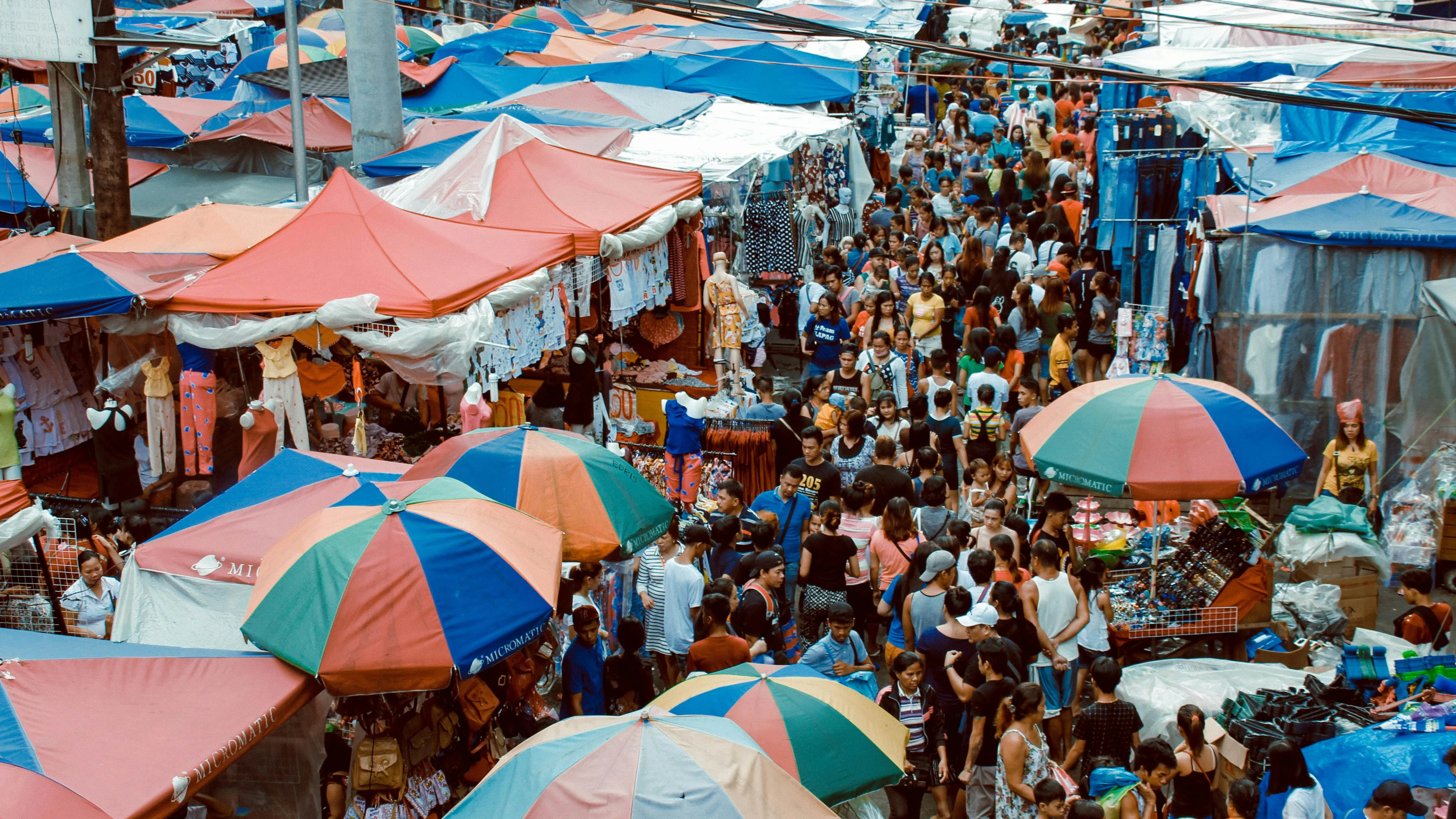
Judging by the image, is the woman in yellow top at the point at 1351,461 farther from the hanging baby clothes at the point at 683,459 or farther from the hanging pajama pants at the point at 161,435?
the hanging pajama pants at the point at 161,435

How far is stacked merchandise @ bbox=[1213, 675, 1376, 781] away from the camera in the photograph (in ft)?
19.9

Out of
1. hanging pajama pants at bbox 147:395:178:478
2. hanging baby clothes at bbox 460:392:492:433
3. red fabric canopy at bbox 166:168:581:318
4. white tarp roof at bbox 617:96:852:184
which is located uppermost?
white tarp roof at bbox 617:96:852:184

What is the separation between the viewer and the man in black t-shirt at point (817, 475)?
8703mm

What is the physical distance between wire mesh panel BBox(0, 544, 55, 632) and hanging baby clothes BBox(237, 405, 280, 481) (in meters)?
1.71

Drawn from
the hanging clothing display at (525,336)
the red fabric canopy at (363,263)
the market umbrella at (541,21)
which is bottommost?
the hanging clothing display at (525,336)

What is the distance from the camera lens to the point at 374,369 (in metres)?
10.8

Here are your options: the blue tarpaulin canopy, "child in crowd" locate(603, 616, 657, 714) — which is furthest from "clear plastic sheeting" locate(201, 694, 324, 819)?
the blue tarpaulin canopy

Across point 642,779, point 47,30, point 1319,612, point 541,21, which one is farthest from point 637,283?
point 541,21

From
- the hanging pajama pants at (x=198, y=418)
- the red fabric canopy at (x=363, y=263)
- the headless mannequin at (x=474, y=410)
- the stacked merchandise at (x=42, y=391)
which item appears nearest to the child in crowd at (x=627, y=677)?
the headless mannequin at (x=474, y=410)

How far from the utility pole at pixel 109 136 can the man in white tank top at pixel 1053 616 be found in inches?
356

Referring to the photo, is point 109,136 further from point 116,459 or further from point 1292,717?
point 1292,717

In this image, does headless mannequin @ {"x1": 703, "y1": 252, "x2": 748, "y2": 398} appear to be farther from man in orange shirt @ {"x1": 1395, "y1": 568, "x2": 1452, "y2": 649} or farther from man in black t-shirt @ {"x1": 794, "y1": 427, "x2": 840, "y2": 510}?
man in orange shirt @ {"x1": 1395, "y1": 568, "x2": 1452, "y2": 649}

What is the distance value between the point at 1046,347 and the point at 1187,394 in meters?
4.65

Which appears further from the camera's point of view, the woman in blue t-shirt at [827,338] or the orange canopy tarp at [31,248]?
the woman in blue t-shirt at [827,338]
